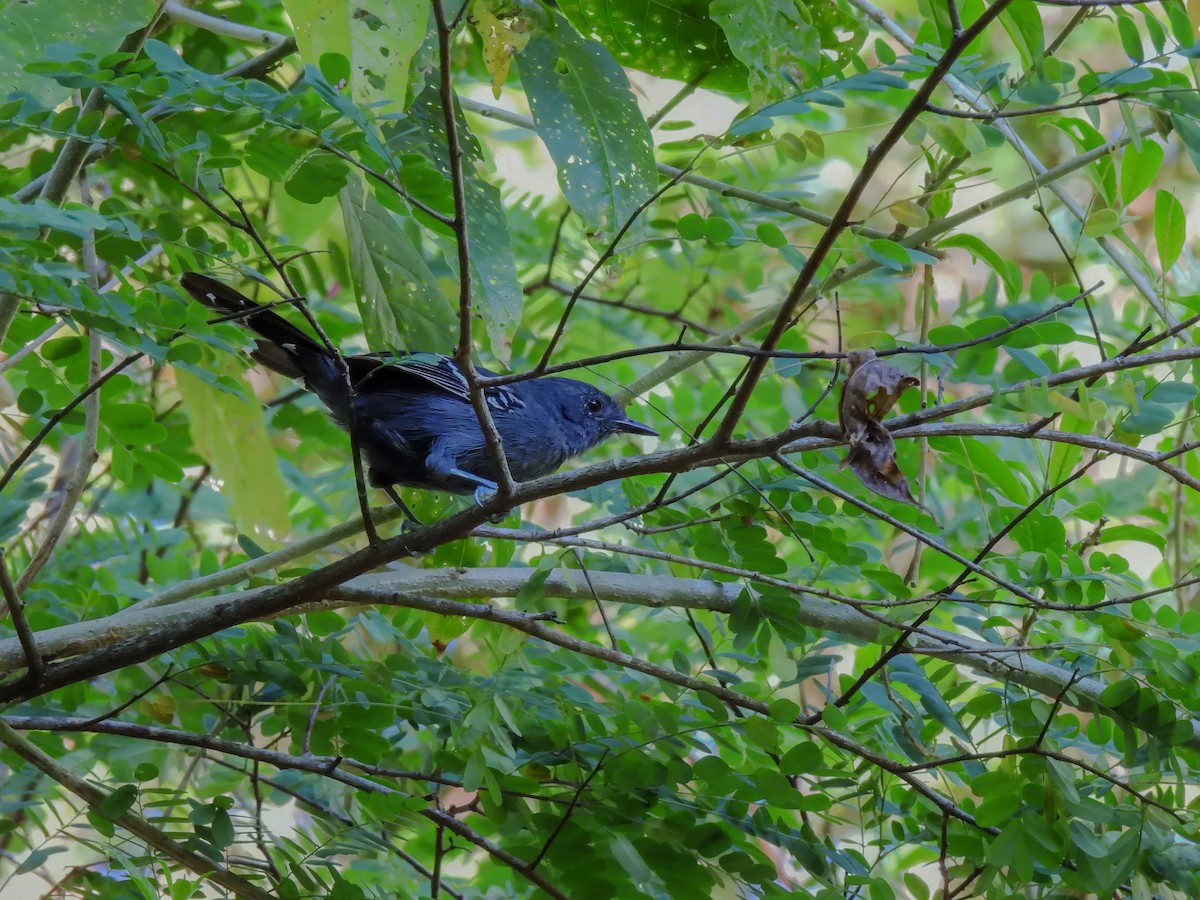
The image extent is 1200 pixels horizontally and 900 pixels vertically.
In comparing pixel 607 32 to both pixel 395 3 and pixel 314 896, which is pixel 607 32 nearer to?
pixel 395 3

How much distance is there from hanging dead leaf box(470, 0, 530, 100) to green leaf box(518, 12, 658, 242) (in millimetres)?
60

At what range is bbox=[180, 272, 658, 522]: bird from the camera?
3.53 metres

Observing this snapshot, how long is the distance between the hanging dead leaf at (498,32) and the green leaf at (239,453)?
126cm

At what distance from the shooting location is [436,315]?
8.82 ft

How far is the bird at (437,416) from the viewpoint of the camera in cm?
353

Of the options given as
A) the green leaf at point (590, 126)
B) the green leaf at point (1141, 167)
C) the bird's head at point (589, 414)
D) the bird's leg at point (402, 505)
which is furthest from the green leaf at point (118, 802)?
the green leaf at point (1141, 167)

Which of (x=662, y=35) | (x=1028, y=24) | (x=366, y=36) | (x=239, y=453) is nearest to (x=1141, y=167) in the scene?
(x=1028, y=24)

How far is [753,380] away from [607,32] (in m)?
1.35

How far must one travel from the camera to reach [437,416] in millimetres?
3842

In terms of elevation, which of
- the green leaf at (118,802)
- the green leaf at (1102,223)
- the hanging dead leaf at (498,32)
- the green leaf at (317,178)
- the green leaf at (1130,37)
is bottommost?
the green leaf at (118,802)

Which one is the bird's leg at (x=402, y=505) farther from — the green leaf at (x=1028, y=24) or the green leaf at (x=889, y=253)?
the green leaf at (x=1028, y=24)

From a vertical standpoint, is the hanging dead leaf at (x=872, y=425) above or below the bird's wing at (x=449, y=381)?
below

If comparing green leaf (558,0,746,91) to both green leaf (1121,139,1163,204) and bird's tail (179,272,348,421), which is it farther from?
bird's tail (179,272,348,421)

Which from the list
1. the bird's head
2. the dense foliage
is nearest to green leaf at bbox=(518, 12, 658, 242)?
the dense foliage
